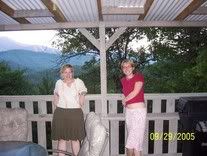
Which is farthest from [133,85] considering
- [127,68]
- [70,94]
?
[70,94]

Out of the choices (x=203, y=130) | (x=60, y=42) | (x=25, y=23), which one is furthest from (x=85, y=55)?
(x=203, y=130)

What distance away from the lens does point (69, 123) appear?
404 cm

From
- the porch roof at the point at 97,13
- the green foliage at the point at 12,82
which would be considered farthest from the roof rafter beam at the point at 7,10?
the green foliage at the point at 12,82

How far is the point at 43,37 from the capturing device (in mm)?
10906

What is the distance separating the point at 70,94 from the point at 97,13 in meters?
1.16

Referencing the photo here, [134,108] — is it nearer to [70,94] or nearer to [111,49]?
[70,94]

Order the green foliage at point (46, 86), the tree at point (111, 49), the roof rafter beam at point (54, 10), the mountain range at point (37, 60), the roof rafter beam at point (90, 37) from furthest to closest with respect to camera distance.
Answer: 1. the mountain range at point (37, 60)
2. the tree at point (111, 49)
3. the green foliage at point (46, 86)
4. the roof rafter beam at point (90, 37)
5. the roof rafter beam at point (54, 10)

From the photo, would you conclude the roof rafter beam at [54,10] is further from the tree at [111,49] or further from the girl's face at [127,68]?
the tree at [111,49]

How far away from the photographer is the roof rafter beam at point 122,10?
3666 mm

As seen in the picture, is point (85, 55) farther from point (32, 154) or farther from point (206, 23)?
point (32, 154)

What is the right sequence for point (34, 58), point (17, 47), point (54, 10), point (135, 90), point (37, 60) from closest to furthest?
point (54, 10), point (135, 90), point (37, 60), point (34, 58), point (17, 47)

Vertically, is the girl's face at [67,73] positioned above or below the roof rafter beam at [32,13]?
below

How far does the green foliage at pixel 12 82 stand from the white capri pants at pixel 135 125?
6.93m

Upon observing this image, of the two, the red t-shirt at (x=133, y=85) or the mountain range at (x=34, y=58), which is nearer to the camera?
the red t-shirt at (x=133, y=85)
